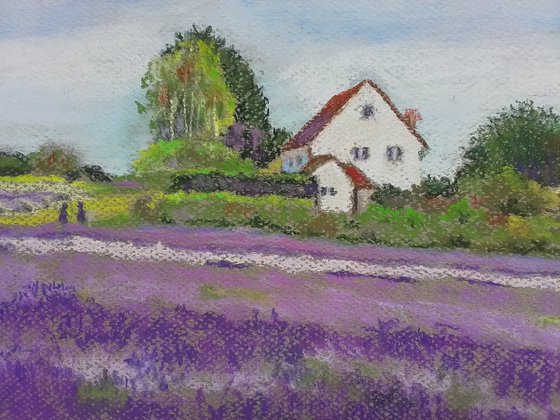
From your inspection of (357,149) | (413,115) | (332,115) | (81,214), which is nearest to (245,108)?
(357,149)

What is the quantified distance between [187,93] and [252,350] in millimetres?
11593

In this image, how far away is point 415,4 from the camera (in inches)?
309

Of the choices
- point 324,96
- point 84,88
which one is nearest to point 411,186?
point 324,96

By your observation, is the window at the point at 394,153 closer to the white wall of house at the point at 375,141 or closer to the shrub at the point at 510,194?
the white wall of house at the point at 375,141

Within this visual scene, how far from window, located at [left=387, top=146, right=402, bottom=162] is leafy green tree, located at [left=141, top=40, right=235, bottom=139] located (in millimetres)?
3025

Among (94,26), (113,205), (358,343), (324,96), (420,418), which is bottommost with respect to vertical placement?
(420,418)

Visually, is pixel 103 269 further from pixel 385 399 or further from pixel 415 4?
pixel 415 4

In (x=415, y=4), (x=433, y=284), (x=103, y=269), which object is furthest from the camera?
(x=415, y=4)

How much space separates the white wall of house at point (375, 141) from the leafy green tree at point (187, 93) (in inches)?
85.8

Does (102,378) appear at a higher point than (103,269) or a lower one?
lower

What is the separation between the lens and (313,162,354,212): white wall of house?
10289 mm

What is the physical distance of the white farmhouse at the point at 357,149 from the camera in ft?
29.5

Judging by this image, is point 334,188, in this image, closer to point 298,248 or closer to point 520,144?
point 298,248

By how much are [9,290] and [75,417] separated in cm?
183
